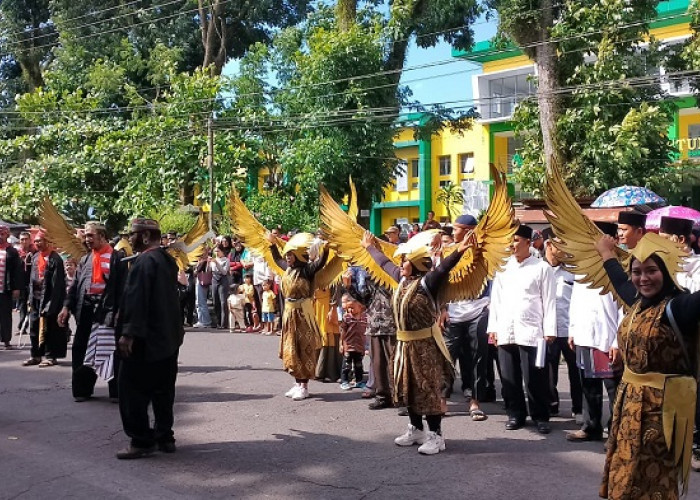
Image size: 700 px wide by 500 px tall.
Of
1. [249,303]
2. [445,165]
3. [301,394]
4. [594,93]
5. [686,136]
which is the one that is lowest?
[301,394]

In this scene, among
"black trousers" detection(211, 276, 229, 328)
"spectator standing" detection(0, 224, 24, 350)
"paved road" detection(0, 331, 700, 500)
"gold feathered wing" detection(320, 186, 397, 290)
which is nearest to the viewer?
"paved road" detection(0, 331, 700, 500)

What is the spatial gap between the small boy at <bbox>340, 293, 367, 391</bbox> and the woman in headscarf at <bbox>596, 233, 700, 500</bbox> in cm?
539

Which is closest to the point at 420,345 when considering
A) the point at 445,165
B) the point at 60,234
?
the point at 60,234

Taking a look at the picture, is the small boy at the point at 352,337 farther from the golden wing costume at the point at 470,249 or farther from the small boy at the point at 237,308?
the small boy at the point at 237,308

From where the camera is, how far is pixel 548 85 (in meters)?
16.7

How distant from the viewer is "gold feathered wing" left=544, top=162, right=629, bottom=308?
467 cm

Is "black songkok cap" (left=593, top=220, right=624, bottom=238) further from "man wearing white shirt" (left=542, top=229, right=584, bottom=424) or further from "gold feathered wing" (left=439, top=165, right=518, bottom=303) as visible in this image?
"man wearing white shirt" (left=542, top=229, right=584, bottom=424)

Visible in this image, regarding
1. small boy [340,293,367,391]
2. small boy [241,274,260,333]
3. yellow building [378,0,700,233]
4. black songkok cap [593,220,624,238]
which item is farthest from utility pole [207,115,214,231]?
black songkok cap [593,220,624,238]

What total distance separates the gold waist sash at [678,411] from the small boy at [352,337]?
5510 millimetres

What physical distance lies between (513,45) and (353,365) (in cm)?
1845

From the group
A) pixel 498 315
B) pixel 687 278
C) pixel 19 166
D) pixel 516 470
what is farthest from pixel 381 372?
pixel 19 166

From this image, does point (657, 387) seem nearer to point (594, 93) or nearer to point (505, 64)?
point (594, 93)

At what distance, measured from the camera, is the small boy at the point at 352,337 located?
9.34 meters

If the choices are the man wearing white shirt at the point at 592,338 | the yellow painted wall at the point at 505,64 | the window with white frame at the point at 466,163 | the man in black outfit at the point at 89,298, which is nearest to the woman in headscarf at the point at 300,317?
the man in black outfit at the point at 89,298
